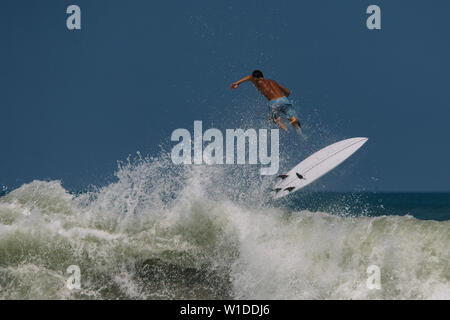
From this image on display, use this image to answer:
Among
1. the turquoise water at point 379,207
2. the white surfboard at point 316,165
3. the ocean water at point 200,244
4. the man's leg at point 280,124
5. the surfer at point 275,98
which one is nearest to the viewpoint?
the ocean water at point 200,244

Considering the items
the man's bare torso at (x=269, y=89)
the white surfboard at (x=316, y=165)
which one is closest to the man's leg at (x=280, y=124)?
the man's bare torso at (x=269, y=89)

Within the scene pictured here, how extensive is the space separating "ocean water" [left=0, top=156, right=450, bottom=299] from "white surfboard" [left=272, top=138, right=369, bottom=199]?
1.47 ft

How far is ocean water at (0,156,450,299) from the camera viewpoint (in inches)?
251

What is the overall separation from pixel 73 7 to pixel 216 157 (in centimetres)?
478

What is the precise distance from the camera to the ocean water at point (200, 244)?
6383 mm

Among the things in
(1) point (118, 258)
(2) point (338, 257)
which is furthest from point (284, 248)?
(1) point (118, 258)

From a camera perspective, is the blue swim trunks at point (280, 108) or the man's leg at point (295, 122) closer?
the man's leg at point (295, 122)

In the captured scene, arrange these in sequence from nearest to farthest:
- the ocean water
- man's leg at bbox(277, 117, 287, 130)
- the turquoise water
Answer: the ocean water, man's leg at bbox(277, 117, 287, 130), the turquoise water

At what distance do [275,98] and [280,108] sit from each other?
0.25 m

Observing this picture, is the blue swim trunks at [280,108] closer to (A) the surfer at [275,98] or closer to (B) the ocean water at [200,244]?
(A) the surfer at [275,98]

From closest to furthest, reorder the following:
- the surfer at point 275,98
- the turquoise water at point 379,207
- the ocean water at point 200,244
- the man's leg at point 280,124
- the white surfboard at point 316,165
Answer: the ocean water at point 200,244 → the man's leg at point 280,124 → the surfer at point 275,98 → the white surfboard at point 316,165 → the turquoise water at point 379,207

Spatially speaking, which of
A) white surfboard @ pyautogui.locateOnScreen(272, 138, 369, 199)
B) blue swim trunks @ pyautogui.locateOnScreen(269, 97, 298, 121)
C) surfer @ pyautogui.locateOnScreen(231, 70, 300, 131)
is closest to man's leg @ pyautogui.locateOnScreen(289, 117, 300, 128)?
surfer @ pyautogui.locateOnScreen(231, 70, 300, 131)

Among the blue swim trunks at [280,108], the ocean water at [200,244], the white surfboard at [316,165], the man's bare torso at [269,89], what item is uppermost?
the man's bare torso at [269,89]

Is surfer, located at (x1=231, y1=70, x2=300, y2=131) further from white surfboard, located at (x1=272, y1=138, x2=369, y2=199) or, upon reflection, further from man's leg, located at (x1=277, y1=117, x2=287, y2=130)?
white surfboard, located at (x1=272, y1=138, x2=369, y2=199)
